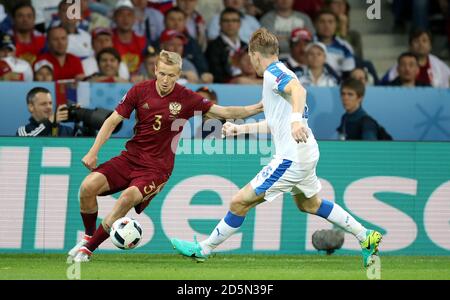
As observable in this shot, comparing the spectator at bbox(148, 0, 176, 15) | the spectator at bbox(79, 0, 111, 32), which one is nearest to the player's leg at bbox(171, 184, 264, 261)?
the spectator at bbox(79, 0, 111, 32)

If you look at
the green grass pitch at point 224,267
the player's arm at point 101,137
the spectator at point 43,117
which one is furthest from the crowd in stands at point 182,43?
the player's arm at point 101,137

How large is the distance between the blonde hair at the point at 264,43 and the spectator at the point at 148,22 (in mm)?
6154

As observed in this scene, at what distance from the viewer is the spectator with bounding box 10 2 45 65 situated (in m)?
15.2

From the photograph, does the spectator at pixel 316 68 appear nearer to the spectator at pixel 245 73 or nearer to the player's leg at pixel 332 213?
the spectator at pixel 245 73

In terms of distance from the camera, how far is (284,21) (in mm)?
16484

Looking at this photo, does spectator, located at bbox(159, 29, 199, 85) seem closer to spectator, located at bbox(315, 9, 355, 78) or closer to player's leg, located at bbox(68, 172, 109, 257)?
spectator, located at bbox(315, 9, 355, 78)

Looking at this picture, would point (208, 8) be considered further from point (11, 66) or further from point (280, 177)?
point (280, 177)

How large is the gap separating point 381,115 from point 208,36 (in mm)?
3375

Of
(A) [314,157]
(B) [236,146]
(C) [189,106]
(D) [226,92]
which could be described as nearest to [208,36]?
(D) [226,92]

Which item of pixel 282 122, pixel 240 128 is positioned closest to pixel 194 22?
pixel 240 128

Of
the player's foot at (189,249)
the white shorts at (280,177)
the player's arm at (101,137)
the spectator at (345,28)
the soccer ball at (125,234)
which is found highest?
the spectator at (345,28)

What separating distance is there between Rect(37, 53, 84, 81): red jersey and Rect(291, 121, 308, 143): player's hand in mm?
6546

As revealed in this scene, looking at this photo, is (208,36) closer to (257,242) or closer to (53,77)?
(53,77)

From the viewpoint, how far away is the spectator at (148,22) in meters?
15.8
